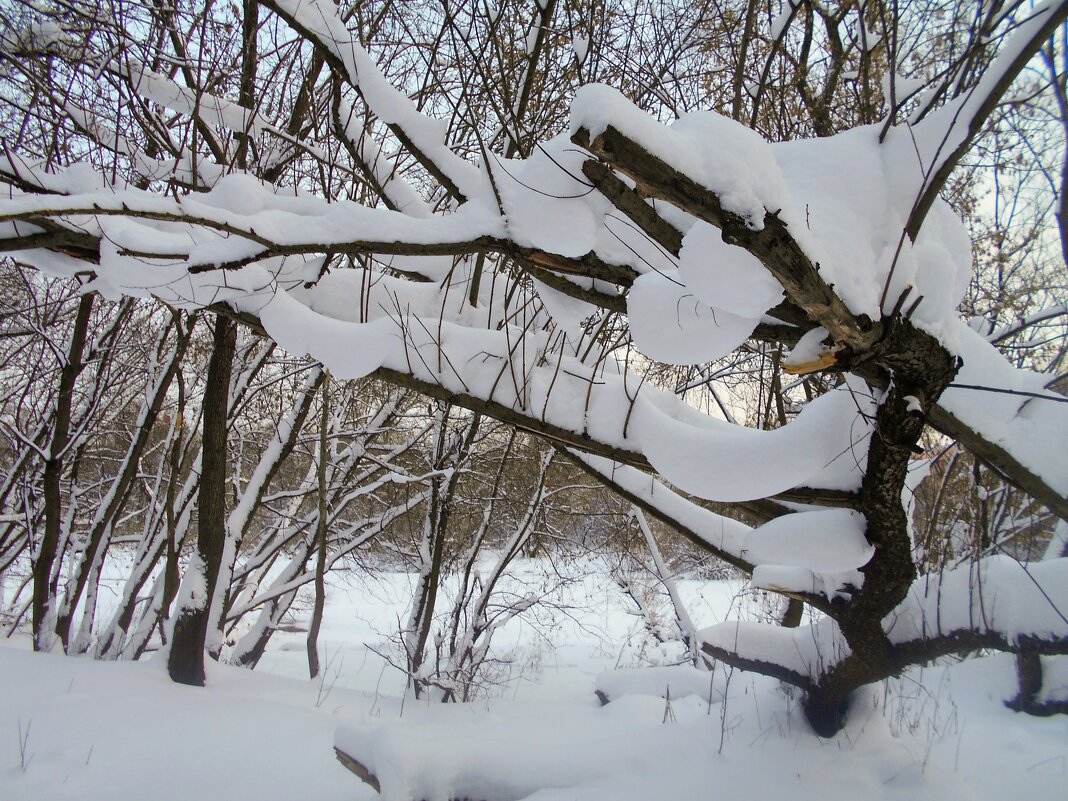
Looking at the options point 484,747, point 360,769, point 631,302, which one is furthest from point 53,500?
point 631,302

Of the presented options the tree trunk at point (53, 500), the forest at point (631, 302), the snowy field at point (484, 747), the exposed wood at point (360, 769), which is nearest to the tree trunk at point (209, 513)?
the forest at point (631, 302)

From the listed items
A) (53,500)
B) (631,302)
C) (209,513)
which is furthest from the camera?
(53,500)

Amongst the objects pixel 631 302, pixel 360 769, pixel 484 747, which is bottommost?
pixel 360 769

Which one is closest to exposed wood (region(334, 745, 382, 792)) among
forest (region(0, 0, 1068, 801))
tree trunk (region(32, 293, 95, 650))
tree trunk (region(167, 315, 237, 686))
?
forest (region(0, 0, 1068, 801))

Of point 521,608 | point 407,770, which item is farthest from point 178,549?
point 407,770

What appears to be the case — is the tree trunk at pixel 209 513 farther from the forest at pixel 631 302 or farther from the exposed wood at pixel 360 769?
the exposed wood at pixel 360 769

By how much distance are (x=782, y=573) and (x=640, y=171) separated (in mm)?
2551

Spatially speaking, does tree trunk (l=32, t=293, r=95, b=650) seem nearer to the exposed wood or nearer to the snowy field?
the snowy field

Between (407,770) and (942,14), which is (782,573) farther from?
(942,14)

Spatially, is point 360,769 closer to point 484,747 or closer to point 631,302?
point 484,747

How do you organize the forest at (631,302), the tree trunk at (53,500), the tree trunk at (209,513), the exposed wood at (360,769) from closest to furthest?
1. the forest at (631,302)
2. the exposed wood at (360,769)
3. the tree trunk at (209,513)
4. the tree trunk at (53,500)

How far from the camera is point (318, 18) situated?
9.21ft

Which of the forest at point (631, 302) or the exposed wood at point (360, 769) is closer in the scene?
the forest at point (631, 302)

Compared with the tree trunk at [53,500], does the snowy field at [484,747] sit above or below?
below
